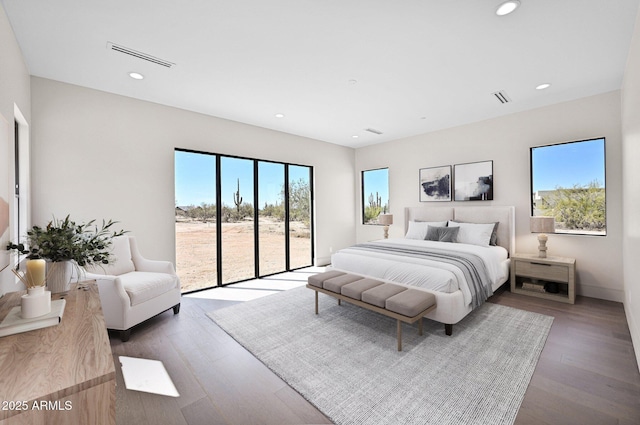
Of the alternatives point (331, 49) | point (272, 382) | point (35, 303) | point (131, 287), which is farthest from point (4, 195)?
point (331, 49)

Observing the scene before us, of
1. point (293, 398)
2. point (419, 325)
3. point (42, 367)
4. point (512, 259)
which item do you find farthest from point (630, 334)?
point (42, 367)

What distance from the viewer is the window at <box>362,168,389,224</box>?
6359 millimetres

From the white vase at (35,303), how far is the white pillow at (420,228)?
186 inches

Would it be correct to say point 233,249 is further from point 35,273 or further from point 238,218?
point 35,273

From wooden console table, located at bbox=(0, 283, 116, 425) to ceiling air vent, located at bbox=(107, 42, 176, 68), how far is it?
2.50m

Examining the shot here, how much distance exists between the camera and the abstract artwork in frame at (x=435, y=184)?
5.28 meters

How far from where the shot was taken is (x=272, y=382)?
2123mm

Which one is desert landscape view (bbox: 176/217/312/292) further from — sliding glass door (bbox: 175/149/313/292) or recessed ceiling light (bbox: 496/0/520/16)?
recessed ceiling light (bbox: 496/0/520/16)

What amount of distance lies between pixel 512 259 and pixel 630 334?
1495 mm

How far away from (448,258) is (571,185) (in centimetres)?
236

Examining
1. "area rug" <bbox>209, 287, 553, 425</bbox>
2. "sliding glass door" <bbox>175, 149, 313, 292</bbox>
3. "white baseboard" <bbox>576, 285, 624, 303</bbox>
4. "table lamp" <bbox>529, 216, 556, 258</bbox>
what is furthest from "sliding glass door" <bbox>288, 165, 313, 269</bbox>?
"white baseboard" <bbox>576, 285, 624, 303</bbox>

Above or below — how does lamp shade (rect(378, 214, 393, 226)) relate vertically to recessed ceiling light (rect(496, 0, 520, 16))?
below

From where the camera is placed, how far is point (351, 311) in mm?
3443

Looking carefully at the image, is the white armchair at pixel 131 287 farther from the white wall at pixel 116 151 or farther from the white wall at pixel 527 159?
the white wall at pixel 527 159
